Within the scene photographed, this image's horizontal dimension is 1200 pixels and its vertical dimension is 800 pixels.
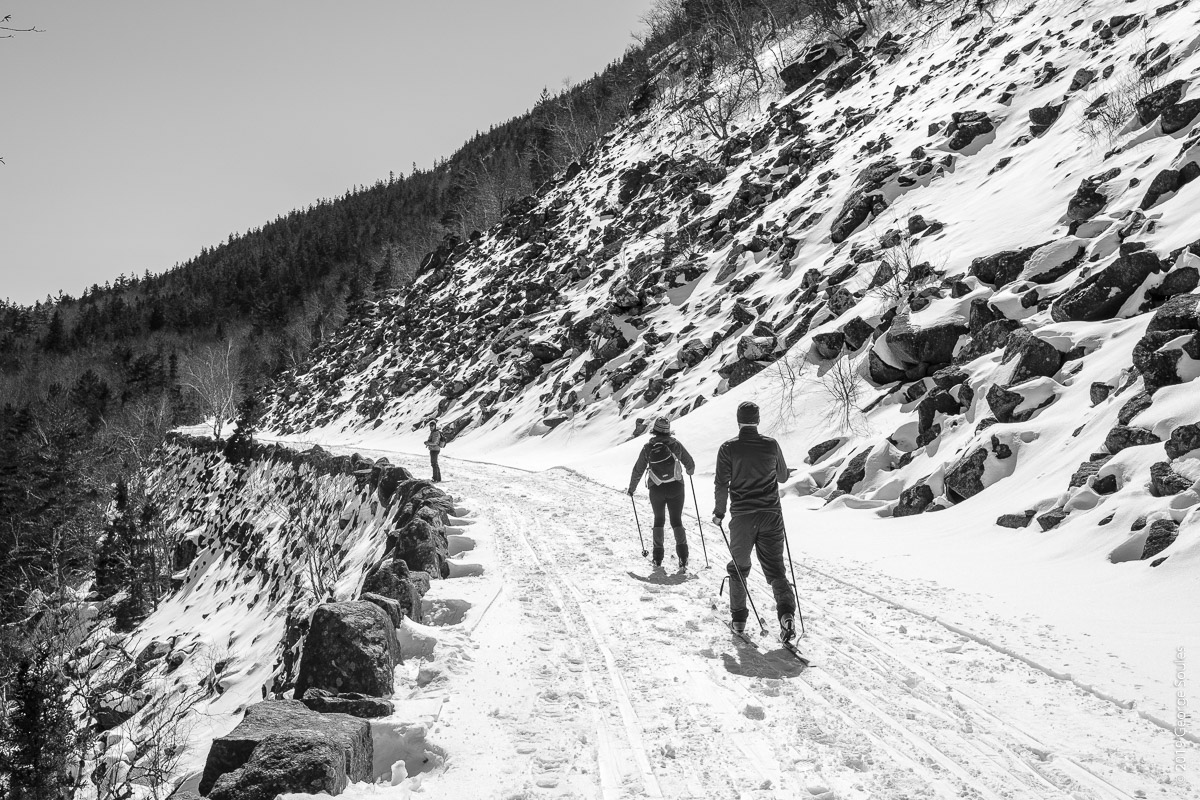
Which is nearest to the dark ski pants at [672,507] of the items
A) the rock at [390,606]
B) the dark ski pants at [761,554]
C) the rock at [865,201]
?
the dark ski pants at [761,554]

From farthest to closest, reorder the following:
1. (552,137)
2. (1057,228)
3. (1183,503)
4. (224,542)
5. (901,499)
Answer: (552,137) → (224,542) → (1057,228) → (901,499) → (1183,503)

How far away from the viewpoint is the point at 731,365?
2059cm

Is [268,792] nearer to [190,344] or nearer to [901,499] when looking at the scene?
[901,499]

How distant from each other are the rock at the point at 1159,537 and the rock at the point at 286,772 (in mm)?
7149

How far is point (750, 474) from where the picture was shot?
5918 mm

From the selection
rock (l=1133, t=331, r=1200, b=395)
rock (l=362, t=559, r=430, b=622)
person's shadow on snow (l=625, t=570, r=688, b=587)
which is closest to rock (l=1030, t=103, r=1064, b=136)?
rock (l=1133, t=331, r=1200, b=395)

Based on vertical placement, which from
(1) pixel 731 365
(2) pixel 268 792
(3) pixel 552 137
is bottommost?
(2) pixel 268 792

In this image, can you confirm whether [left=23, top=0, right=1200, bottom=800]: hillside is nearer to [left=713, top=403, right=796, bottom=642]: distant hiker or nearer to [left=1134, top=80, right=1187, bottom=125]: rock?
[left=1134, top=80, right=1187, bottom=125]: rock

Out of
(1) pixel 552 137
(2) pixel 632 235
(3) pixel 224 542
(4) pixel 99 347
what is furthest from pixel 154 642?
(4) pixel 99 347

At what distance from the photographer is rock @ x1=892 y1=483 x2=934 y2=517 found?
1020cm

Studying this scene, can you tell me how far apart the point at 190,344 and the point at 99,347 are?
1807 cm

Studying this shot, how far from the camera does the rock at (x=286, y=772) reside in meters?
3.47

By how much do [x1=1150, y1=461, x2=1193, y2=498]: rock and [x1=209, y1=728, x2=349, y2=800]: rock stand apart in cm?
783

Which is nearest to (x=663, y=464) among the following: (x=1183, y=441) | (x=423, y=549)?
(x=423, y=549)
